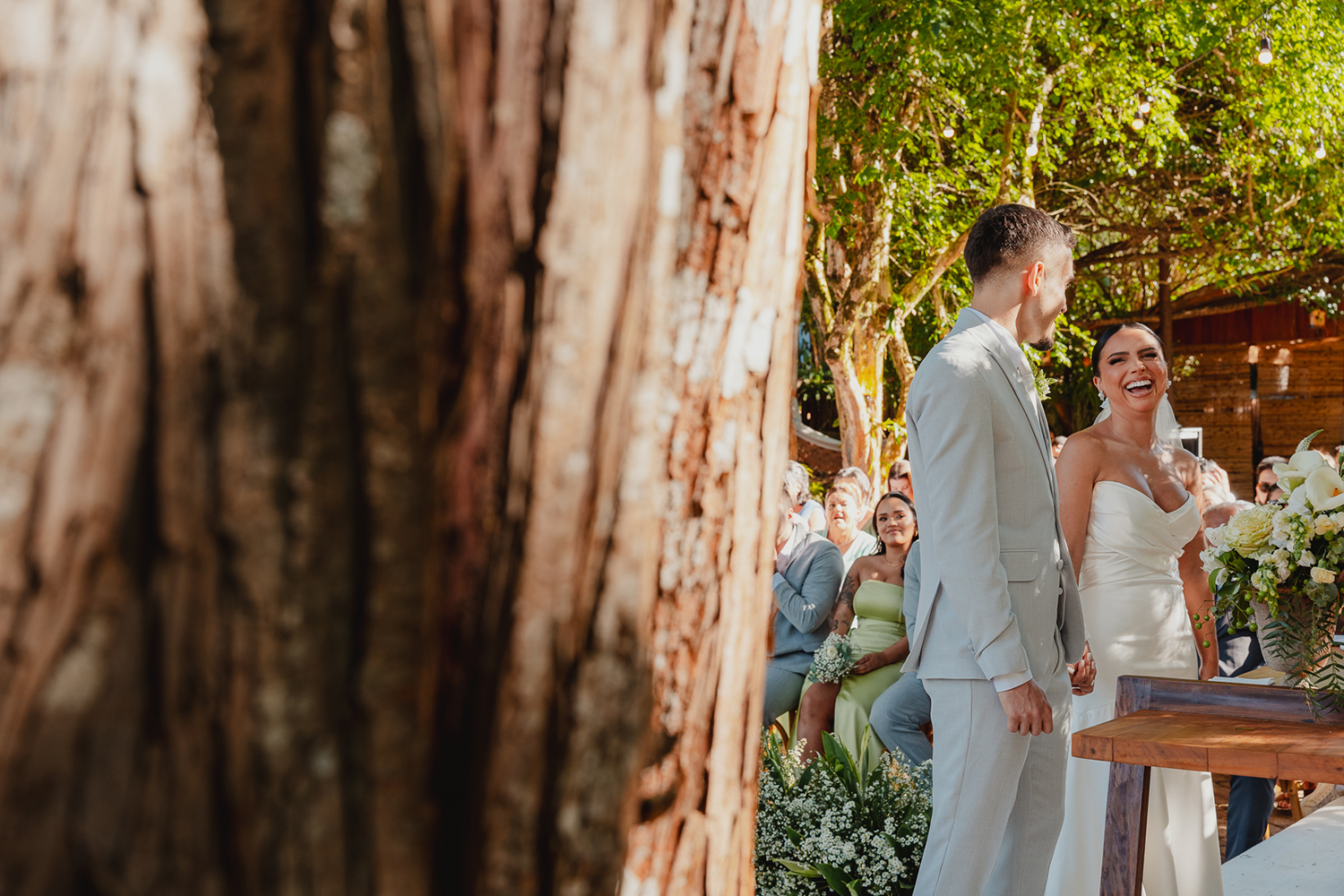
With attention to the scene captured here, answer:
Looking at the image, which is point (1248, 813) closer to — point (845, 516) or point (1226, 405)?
point (845, 516)

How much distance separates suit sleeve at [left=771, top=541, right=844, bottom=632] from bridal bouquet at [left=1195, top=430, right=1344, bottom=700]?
2.73m

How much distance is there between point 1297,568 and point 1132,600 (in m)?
1.07

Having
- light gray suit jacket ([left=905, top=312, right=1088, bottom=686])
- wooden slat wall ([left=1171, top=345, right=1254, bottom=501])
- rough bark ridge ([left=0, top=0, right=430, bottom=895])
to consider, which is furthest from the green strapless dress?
wooden slat wall ([left=1171, top=345, right=1254, bottom=501])

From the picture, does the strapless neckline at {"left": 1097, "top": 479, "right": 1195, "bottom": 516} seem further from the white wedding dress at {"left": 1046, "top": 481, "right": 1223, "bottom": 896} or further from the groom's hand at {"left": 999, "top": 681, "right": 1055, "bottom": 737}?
the groom's hand at {"left": 999, "top": 681, "right": 1055, "bottom": 737}

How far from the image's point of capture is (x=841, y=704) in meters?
5.40

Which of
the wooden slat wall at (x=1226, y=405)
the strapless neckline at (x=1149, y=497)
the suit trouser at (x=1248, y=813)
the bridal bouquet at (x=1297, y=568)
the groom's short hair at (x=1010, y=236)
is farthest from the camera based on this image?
the wooden slat wall at (x=1226, y=405)

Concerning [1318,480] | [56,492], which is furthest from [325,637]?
[1318,480]

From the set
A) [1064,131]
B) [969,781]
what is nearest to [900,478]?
[969,781]

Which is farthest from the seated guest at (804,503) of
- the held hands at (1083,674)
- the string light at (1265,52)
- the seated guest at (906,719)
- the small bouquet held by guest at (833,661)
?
the string light at (1265,52)

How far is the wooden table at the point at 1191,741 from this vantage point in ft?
8.19

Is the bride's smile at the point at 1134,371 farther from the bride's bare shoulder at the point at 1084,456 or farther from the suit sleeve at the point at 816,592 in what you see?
the suit sleeve at the point at 816,592

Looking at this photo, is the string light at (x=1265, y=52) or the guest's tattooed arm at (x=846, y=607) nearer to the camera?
the guest's tattooed arm at (x=846, y=607)

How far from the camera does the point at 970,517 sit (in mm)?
2701

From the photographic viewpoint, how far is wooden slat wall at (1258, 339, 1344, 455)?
17062 mm
